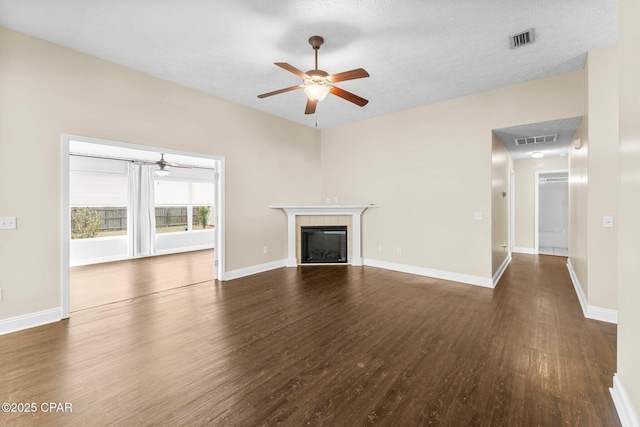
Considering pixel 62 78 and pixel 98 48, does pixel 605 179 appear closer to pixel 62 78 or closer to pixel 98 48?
pixel 98 48

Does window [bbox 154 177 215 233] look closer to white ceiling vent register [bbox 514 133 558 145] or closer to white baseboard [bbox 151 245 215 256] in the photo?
white baseboard [bbox 151 245 215 256]

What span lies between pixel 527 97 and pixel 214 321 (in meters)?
5.09

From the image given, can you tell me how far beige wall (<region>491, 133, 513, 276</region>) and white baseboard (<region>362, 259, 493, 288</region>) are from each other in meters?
0.23

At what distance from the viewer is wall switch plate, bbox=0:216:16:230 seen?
109 inches

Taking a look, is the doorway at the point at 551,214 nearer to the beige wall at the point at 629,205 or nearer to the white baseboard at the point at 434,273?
the white baseboard at the point at 434,273

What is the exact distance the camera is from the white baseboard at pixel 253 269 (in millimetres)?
4801

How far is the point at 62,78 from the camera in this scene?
10.1ft

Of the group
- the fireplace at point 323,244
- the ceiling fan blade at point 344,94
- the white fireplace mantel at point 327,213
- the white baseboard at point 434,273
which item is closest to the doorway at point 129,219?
the white fireplace mantel at point 327,213

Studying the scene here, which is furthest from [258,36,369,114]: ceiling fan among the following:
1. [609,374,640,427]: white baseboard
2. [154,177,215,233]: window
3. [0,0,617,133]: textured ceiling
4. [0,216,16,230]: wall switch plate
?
[154,177,215,233]: window

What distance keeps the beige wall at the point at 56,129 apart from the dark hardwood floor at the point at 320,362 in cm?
68

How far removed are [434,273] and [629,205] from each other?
11.5 feet

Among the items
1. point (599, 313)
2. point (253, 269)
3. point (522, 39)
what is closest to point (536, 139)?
point (522, 39)

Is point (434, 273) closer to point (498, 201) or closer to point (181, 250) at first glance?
point (498, 201)

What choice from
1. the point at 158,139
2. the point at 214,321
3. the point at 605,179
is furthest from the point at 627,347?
the point at 158,139
